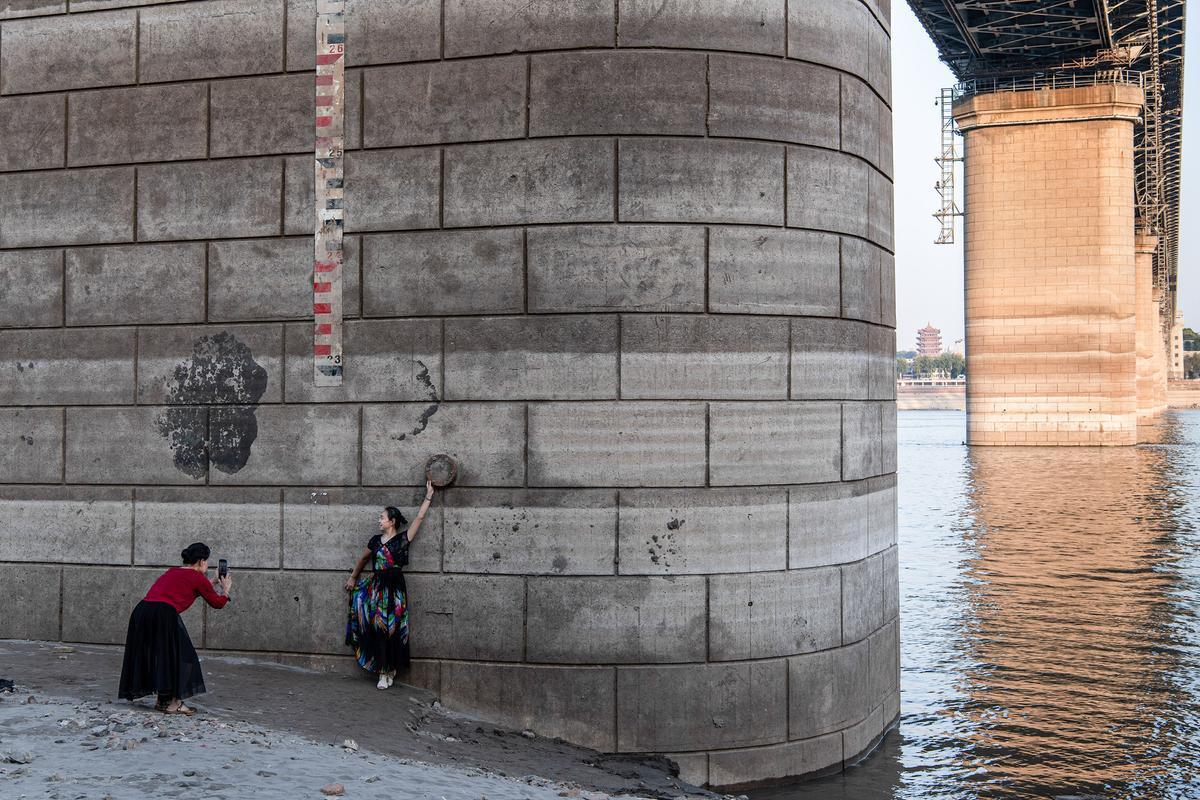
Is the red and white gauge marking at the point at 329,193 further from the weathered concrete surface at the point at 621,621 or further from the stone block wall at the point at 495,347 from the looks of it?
the weathered concrete surface at the point at 621,621

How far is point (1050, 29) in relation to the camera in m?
68.1

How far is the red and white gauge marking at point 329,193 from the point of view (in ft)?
35.7

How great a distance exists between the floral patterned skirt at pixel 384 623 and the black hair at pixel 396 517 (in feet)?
1.34

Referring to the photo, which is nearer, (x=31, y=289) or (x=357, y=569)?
(x=357, y=569)

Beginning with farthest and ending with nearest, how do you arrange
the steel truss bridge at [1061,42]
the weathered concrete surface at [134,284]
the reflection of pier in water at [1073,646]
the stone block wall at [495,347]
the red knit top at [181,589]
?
the steel truss bridge at [1061,42]
the reflection of pier in water at [1073,646]
the weathered concrete surface at [134,284]
the stone block wall at [495,347]
the red knit top at [181,589]

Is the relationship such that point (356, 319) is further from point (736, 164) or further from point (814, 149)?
point (814, 149)

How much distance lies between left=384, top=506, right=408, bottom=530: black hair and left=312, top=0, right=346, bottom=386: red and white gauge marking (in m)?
1.29

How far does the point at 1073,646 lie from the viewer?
16578 mm

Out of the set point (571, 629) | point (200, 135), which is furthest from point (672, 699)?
point (200, 135)

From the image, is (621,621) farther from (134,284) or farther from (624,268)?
(134,284)

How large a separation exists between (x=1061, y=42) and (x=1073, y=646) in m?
60.6

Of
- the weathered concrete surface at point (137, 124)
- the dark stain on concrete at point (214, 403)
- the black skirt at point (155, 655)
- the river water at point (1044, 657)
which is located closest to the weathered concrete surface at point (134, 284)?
the dark stain on concrete at point (214, 403)

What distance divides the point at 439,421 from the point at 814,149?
417 cm

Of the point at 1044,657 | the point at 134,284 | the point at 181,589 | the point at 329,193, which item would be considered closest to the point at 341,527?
the point at 181,589
